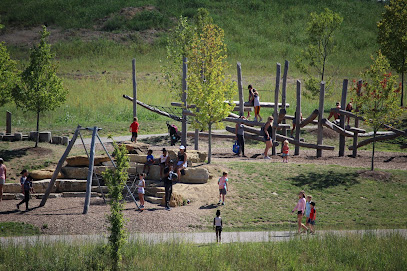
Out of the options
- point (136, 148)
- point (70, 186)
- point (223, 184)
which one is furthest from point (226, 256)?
point (136, 148)

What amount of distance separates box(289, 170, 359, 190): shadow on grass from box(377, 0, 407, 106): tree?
2020 cm

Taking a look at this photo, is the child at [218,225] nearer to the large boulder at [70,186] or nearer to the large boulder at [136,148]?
the large boulder at [70,186]

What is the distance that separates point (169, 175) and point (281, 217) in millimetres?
4451

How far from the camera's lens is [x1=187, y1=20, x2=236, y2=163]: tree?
25.6 metres

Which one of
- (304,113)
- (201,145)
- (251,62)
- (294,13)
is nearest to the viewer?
(201,145)

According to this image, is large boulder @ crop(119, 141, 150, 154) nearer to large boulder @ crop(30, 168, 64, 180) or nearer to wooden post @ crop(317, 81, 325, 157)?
large boulder @ crop(30, 168, 64, 180)

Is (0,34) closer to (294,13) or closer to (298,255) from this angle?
(294,13)

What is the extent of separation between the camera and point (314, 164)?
89.4 feet

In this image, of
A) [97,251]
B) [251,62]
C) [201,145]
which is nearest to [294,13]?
[251,62]

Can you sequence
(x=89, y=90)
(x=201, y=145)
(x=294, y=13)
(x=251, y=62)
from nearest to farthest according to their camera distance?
(x=201, y=145), (x=89, y=90), (x=251, y=62), (x=294, y=13)

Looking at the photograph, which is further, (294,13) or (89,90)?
(294,13)

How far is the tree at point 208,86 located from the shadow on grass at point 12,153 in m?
8.42

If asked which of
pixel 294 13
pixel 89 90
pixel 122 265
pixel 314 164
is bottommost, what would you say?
pixel 122 265

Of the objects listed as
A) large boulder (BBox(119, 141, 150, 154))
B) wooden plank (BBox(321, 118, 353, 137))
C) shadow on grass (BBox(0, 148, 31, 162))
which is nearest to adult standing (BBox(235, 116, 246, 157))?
wooden plank (BBox(321, 118, 353, 137))
